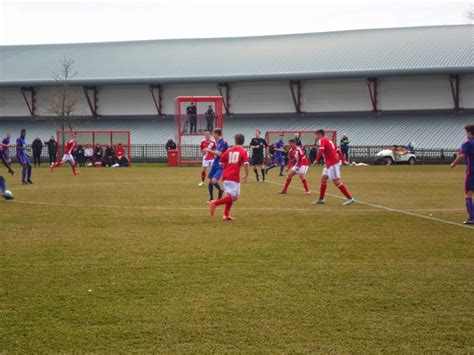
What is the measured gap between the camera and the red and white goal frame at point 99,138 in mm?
51875

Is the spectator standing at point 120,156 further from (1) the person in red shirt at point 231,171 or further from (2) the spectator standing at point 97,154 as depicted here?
(1) the person in red shirt at point 231,171

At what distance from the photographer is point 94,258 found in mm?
9781

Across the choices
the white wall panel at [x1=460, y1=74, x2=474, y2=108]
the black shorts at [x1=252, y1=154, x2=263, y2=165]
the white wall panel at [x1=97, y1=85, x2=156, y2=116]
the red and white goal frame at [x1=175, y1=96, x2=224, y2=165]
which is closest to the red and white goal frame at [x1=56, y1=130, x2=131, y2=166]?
the white wall panel at [x1=97, y1=85, x2=156, y2=116]

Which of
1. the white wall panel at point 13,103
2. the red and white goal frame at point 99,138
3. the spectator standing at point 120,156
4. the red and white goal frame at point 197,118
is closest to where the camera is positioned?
the red and white goal frame at point 197,118

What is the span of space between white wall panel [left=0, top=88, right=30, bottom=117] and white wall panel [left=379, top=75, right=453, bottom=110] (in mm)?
31640

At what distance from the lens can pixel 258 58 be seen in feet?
188

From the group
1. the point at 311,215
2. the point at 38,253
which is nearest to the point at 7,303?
the point at 38,253

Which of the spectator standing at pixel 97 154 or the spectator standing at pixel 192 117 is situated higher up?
the spectator standing at pixel 192 117

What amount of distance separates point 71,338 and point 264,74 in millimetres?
49373

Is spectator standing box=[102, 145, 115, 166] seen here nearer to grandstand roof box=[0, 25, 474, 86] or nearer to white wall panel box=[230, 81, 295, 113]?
grandstand roof box=[0, 25, 474, 86]

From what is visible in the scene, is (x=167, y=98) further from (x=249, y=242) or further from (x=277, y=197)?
(x=249, y=242)

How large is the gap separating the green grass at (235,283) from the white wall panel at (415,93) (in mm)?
39328

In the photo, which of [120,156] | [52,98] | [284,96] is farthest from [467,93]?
[52,98]

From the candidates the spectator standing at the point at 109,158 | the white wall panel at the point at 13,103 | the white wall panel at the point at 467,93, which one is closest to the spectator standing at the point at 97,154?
the spectator standing at the point at 109,158
